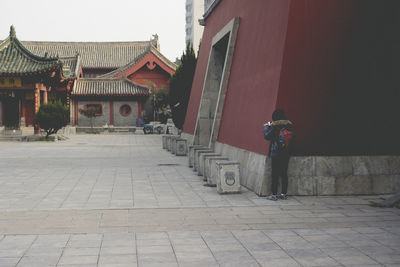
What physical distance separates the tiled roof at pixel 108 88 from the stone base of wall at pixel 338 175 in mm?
29180

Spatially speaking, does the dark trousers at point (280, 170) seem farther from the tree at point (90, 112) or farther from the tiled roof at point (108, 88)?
the tree at point (90, 112)

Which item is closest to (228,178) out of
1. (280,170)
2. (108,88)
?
(280,170)

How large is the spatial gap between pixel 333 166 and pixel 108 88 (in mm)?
30867

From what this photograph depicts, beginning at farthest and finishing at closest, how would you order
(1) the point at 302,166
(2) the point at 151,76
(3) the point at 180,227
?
1. (2) the point at 151,76
2. (1) the point at 302,166
3. (3) the point at 180,227

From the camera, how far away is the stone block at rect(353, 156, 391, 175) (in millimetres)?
7632

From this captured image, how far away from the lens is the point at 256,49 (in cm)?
938

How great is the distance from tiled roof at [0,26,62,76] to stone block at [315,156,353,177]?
68.3ft

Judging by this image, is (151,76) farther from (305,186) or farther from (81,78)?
(305,186)

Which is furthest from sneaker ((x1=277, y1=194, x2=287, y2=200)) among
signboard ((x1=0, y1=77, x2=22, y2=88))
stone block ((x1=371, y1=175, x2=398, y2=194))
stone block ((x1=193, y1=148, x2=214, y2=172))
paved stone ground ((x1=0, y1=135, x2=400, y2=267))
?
signboard ((x1=0, y1=77, x2=22, y2=88))

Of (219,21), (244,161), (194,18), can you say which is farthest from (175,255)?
(194,18)

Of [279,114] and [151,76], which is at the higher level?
[151,76]

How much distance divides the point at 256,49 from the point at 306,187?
3397mm

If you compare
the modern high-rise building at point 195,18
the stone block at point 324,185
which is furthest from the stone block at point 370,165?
the modern high-rise building at point 195,18

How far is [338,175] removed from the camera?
24.9 feet
